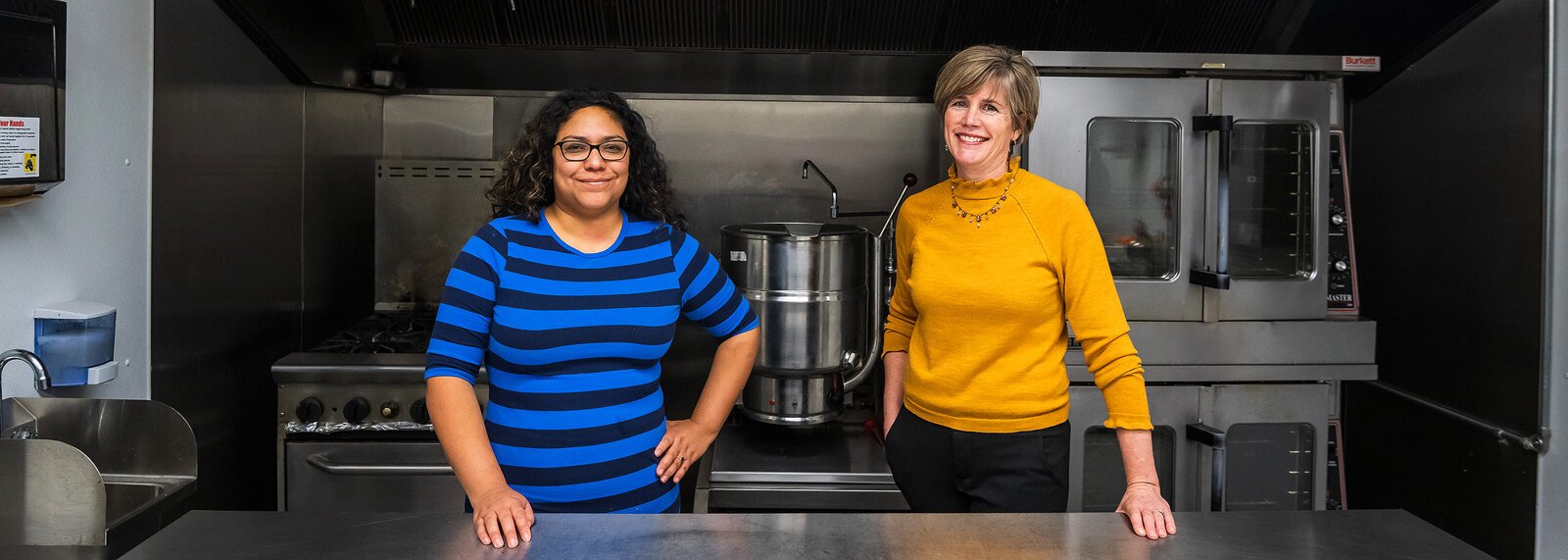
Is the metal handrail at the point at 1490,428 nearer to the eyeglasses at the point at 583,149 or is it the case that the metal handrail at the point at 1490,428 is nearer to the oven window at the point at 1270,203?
the oven window at the point at 1270,203

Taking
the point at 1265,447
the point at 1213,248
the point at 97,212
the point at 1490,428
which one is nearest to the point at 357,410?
the point at 97,212

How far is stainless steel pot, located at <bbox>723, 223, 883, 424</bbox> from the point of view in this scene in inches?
94.5

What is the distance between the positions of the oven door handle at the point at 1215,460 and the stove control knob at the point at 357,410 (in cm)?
201

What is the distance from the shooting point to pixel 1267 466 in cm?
263

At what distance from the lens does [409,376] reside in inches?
97.3

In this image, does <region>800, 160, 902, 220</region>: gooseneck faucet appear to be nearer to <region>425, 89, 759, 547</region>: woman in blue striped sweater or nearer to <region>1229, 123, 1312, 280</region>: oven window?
<region>1229, 123, 1312, 280</region>: oven window

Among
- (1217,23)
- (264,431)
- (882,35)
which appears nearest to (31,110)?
(264,431)

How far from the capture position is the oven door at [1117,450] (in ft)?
8.23

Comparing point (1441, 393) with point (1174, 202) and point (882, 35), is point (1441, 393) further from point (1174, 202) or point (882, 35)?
point (882, 35)

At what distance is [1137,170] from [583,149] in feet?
5.14

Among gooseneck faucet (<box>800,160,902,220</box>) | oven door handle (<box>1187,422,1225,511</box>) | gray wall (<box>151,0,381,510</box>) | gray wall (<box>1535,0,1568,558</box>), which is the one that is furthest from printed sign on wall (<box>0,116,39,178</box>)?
gray wall (<box>1535,0,1568,558</box>)

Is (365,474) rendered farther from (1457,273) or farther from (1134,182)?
(1457,273)

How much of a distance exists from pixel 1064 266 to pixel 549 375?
761 millimetres

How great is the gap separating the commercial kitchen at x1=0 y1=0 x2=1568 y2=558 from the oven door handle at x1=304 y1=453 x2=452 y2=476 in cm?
1
